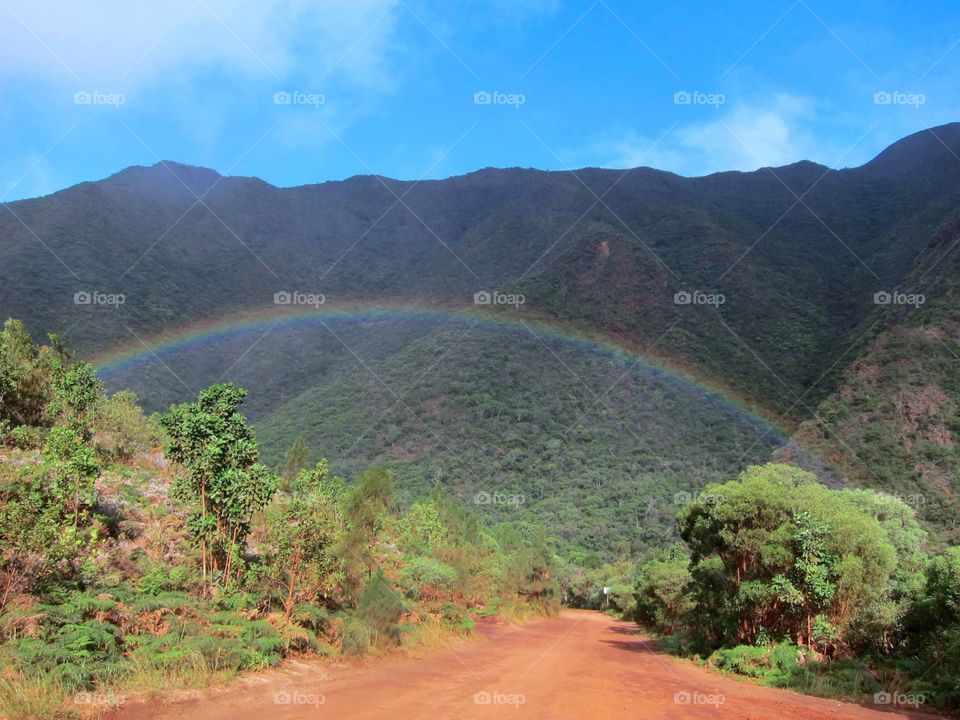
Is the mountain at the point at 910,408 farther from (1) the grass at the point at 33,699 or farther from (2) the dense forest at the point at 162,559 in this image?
(1) the grass at the point at 33,699

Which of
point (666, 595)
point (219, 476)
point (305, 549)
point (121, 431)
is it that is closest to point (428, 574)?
point (305, 549)

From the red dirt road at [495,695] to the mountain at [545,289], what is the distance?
28.4 m

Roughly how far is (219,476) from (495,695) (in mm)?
7849

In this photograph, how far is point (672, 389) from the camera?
67625mm

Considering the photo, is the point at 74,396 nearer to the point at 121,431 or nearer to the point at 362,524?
the point at 121,431

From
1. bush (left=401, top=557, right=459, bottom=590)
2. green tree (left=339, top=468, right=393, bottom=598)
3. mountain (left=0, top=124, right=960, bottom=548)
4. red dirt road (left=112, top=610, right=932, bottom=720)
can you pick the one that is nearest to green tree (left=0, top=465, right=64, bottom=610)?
red dirt road (left=112, top=610, right=932, bottom=720)

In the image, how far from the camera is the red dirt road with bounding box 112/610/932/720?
909 cm

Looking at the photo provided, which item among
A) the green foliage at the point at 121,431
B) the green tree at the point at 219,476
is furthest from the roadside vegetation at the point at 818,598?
the green foliage at the point at 121,431

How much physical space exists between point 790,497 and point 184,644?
53.7 ft

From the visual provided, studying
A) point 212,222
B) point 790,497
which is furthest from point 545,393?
point 212,222

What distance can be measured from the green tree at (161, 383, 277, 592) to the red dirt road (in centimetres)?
387

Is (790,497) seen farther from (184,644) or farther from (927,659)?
(184,644)

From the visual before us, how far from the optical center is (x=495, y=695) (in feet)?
36.2

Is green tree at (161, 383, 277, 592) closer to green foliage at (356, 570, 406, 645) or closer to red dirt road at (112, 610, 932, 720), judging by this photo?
green foliage at (356, 570, 406, 645)
